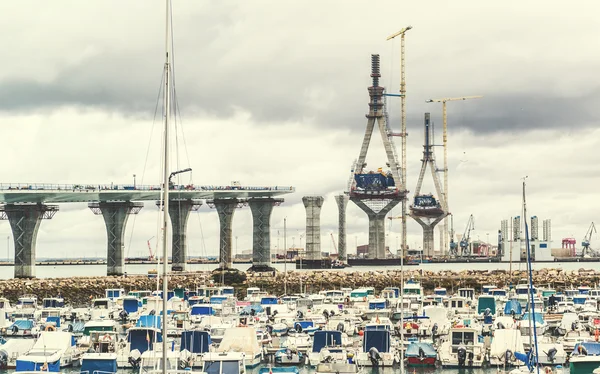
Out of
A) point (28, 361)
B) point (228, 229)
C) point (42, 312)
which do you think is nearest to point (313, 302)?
point (42, 312)

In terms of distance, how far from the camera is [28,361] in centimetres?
3641

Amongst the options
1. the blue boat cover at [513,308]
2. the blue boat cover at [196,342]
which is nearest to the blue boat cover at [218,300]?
the blue boat cover at [513,308]

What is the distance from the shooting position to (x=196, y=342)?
3994 centimetres

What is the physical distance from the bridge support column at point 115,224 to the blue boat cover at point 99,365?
81237 millimetres

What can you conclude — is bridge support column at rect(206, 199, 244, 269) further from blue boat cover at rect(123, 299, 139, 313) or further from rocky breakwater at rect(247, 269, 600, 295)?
blue boat cover at rect(123, 299, 139, 313)

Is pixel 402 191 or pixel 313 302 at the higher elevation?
pixel 402 191

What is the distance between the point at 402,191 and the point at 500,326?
141 meters

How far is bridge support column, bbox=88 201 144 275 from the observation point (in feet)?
381

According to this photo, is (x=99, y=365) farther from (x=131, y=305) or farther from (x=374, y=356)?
(x=131, y=305)

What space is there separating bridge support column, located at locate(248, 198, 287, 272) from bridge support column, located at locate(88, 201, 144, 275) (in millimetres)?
20908

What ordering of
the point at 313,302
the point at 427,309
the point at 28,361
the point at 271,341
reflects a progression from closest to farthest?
the point at 28,361 < the point at 271,341 < the point at 427,309 < the point at 313,302

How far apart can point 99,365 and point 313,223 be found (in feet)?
392

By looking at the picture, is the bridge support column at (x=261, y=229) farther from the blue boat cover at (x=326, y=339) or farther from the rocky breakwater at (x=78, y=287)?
the blue boat cover at (x=326, y=339)

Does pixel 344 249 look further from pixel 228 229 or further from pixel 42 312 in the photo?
pixel 42 312
